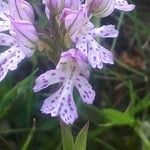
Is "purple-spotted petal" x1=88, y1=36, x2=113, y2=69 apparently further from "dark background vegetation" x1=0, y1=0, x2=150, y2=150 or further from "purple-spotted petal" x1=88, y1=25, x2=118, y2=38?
"dark background vegetation" x1=0, y1=0, x2=150, y2=150

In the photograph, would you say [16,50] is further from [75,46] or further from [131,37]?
[131,37]

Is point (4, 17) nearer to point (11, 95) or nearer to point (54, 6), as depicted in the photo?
point (54, 6)

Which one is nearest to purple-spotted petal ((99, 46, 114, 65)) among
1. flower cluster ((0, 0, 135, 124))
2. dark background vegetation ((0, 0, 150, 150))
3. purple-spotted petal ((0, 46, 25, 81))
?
flower cluster ((0, 0, 135, 124))

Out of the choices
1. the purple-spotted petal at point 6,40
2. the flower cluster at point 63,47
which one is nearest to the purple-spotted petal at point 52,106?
the flower cluster at point 63,47

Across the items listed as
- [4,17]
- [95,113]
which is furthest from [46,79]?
[95,113]

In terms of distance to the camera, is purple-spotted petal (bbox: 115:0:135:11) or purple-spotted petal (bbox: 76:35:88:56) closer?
purple-spotted petal (bbox: 76:35:88:56)

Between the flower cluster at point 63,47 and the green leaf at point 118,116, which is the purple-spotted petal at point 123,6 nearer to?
the flower cluster at point 63,47

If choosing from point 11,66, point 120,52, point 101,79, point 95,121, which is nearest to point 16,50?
point 11,66

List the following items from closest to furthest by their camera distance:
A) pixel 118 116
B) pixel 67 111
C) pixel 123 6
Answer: pixel 67 111 → pixel 123 6 → pixel 118 116
